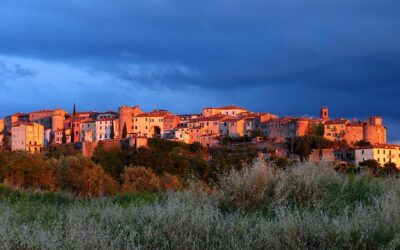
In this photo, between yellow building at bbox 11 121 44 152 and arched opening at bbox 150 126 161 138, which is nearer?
yellow building at bbox 11 121 44 152

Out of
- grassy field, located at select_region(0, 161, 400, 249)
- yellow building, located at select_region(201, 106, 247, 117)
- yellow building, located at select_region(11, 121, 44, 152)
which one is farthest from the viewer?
yellow building, located at select_region(201, 106, 247, 117)

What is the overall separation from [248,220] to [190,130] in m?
88.4

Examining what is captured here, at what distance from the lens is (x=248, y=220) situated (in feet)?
22.4

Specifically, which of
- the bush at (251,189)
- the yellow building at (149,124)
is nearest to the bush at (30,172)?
the bush at (251,189)

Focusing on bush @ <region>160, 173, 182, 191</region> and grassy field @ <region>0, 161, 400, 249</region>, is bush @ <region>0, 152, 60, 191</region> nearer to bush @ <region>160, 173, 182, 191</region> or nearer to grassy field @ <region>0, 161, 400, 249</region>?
bush @ <region>160, 173, 182, 191</region>

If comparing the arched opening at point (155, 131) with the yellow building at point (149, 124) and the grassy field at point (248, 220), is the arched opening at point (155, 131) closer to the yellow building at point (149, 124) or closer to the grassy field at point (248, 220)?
the yellow building at point (149, 124)

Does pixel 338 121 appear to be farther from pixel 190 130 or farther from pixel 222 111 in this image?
pixel 222 111

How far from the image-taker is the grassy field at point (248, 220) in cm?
584

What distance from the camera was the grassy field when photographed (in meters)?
5.84

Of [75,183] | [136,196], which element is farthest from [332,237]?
[75,183]

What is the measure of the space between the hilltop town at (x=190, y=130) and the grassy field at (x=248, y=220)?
71404mm

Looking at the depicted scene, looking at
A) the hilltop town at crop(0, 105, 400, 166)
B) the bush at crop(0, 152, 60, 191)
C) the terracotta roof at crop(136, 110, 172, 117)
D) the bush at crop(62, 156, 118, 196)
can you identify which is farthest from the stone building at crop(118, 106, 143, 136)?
the bush at crop(0, 152, 60, 191)

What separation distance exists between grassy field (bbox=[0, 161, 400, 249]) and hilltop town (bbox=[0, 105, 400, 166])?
7140 centimetres

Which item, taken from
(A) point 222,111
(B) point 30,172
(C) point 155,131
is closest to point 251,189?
(B) point 30,172
